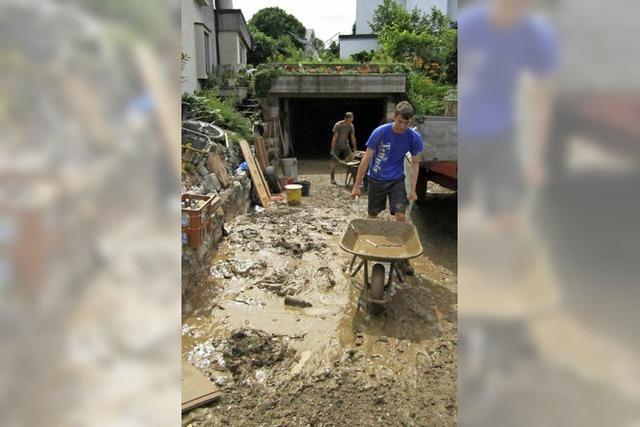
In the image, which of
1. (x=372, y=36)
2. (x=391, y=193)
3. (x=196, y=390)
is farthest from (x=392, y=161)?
(x=372, y=36)

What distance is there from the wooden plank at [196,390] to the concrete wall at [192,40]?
8969 mm

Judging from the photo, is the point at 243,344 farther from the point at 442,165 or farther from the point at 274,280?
the point at 442,165

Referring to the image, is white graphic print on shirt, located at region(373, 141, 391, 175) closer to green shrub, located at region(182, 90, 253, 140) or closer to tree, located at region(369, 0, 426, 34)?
green shrub, located at region(182, 90, 253, 140)

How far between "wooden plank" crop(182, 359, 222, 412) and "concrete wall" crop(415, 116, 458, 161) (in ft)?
15.6

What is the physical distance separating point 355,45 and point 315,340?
2582 centimetres

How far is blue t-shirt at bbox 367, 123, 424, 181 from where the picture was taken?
17.4 feet

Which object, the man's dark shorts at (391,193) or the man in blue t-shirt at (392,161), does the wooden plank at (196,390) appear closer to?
the man in blue t-shirt at (392,161)

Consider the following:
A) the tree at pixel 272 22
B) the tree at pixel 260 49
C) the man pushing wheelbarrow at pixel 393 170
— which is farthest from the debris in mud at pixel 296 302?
the tree at pixel 272 22

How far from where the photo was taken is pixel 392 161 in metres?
5.45

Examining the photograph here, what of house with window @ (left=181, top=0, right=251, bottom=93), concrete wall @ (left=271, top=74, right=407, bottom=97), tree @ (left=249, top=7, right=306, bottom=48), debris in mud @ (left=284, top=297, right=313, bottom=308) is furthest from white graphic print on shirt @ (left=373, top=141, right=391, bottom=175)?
tree @ (left=249, top=7, right=306, bottom=48)

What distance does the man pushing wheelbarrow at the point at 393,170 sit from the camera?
508 cm

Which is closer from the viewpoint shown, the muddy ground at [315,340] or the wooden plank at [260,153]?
the muddy ground at [315,340]
